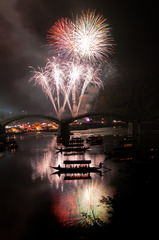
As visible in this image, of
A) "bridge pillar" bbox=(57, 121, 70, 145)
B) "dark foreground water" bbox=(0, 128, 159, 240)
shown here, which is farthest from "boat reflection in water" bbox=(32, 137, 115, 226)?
"bridge pillar" bbox=(57, 121, 70, 145)

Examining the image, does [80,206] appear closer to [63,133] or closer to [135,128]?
[63,133]

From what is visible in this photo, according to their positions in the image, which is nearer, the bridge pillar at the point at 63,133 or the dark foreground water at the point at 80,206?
the dark foreground water at the point at 80,206

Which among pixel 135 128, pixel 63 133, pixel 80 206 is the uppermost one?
pixel 135 128

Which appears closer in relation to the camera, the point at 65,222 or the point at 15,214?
the point at 65,222

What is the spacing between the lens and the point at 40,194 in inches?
1024

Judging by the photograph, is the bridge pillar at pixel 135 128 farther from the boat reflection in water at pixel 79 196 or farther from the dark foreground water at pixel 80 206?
the boat reflection in water at pixel 79 196

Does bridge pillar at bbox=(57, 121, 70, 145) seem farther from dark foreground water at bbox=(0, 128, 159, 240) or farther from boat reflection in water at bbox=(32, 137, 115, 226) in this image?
dark foreground water at bbox=(0, 128, 159, 240)

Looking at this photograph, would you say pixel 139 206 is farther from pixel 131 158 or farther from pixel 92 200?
pixel 131 158

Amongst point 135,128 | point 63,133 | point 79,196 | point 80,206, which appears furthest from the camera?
point 135,128

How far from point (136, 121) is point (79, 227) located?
88942 millimetres

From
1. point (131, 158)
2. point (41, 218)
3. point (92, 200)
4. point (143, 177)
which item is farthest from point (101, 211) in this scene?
point (131, 158)

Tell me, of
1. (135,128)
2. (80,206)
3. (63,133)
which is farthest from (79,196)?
(135,128)

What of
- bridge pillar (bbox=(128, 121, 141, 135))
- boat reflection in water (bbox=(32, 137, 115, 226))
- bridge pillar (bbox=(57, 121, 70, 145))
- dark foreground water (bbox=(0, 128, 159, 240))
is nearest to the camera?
dark foreground water (bbox=(0, 128, 159, 240))

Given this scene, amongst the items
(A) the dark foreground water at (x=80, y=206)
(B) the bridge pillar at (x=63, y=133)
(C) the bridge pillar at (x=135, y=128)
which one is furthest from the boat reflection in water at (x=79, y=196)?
(C) the bridge pillar at (x=135, y=128)
